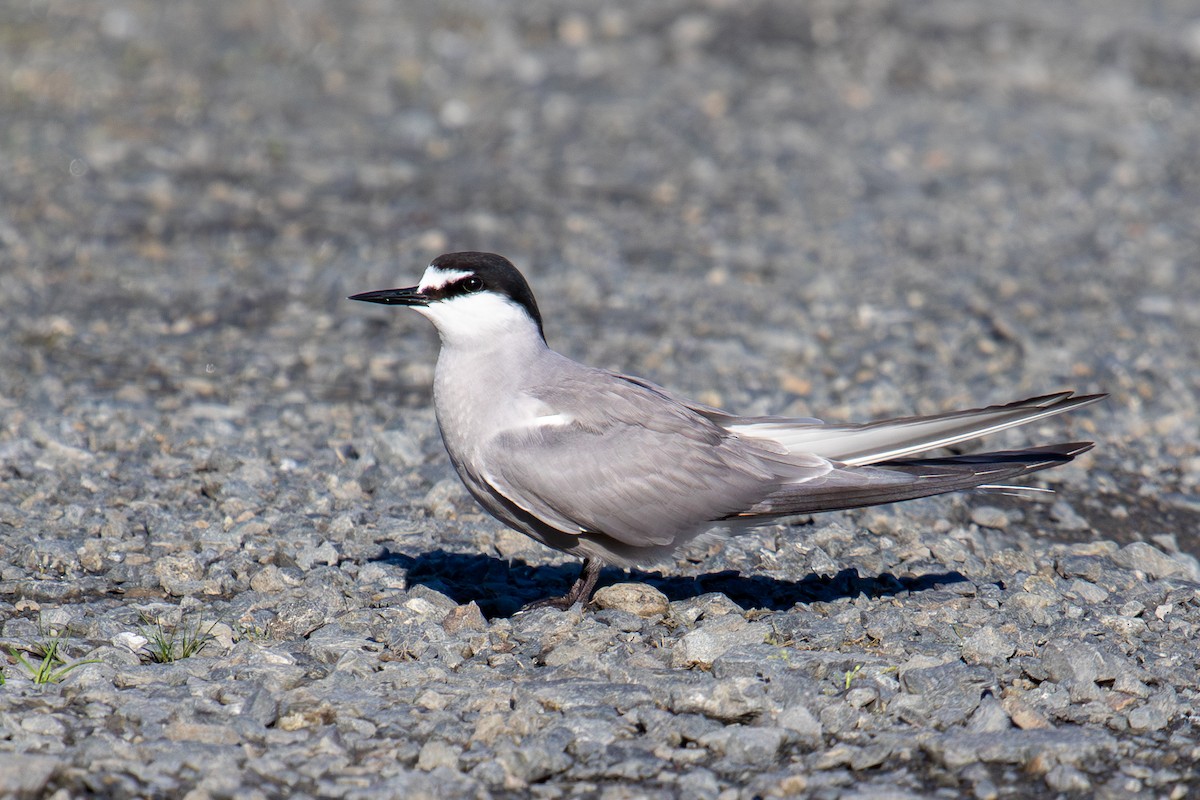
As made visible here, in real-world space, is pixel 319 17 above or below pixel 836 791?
above

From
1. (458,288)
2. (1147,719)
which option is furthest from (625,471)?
(1147,719)

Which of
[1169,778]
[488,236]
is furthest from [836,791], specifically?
[488,236]

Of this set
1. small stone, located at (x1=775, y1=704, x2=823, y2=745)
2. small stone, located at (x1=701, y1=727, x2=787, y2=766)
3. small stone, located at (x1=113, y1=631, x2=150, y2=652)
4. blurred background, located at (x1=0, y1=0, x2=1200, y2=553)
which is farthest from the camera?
blurred background, located at (x1=0, y1=0, x2=1200, y2=553)

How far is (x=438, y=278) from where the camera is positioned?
181 inches

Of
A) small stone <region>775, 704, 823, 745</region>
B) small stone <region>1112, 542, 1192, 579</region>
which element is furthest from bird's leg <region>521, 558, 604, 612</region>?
small stone <region>1112, 542, 1192, 579</region>

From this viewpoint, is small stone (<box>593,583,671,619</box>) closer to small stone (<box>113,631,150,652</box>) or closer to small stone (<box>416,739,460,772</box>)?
small stone (<box>416,739,460,772</box>)

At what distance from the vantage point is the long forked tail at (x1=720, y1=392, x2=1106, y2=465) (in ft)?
14.3

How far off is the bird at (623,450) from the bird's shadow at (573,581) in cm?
30

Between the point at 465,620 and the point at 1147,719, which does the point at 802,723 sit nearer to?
the point at 1147,719

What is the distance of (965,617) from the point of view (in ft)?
14.7

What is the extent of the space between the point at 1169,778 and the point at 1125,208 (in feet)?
21.0

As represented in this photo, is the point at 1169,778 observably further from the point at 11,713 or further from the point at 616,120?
the point at 616,120

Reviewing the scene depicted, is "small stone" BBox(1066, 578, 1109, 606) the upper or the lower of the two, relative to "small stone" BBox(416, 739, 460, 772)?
lower

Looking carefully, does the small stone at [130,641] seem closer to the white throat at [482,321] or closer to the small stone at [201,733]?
the small stone at [201,733]
